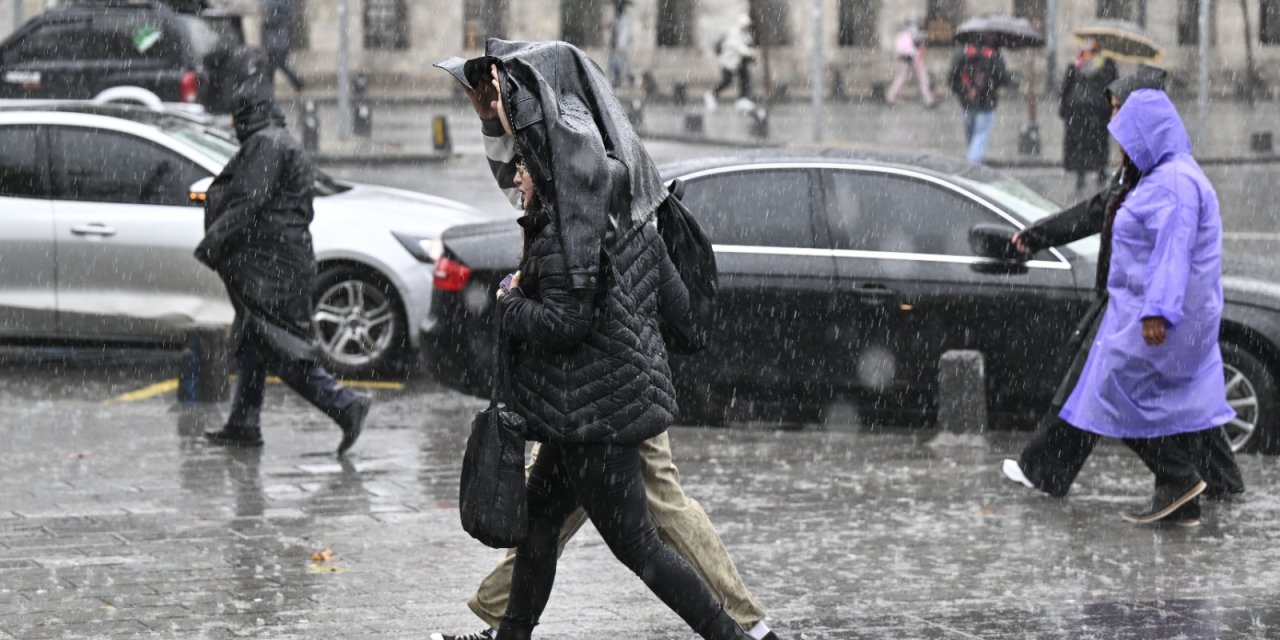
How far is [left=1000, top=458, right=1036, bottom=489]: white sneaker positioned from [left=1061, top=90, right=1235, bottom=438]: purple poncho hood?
Answer: 1.48 ft

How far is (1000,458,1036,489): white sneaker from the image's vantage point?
28.2ft

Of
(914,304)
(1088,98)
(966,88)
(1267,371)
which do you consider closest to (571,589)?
(914,304)

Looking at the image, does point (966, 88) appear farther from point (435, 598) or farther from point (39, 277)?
point (435, 598)

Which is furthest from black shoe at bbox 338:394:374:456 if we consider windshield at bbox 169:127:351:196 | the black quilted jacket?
the black quilted jacket

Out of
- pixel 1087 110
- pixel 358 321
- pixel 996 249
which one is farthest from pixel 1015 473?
pixel 1087 110

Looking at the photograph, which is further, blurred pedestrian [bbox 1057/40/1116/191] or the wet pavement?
blurred pedestrian [bbox 1057/40/1116/191]

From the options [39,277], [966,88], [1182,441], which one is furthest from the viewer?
[966,88]

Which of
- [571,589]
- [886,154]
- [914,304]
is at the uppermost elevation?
[886,154]

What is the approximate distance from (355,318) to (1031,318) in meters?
4.02

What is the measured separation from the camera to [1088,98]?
911 inches

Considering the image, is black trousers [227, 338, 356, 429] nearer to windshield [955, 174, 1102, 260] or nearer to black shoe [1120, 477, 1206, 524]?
windshield [955, 174, 1102, 260]

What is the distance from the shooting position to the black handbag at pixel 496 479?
5.38m

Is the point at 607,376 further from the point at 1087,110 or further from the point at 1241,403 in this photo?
the point at 1087,110

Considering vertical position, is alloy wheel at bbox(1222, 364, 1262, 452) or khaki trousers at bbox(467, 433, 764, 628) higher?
khaki trousers at bbox(467, 433, 764, 628)
